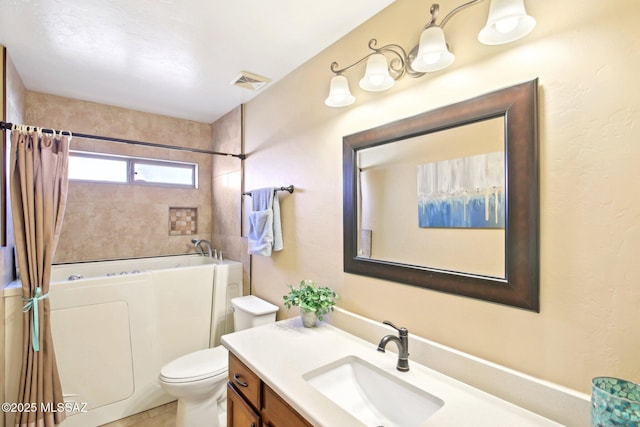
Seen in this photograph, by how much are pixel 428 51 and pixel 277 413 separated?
4.83ft

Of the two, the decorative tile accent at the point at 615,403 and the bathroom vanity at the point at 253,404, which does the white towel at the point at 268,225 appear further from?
the decorative tile accent at the point at 615,403

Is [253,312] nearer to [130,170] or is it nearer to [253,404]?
[253,404]

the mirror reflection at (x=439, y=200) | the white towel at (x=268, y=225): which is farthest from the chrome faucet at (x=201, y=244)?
the mirror reflection at (x=439, y=200)

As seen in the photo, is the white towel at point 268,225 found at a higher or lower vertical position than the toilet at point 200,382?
higher

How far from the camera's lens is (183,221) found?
129 inches

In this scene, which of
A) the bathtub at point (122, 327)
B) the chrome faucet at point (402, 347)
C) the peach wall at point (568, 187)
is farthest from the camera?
the bathtub at point (122, 327)

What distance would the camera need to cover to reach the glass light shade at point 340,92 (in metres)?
1.54

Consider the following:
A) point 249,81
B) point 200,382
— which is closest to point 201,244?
point 200,382

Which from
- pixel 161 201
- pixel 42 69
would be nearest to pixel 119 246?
pixel 161 201

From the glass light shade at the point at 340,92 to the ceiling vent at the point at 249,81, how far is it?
2.96ft

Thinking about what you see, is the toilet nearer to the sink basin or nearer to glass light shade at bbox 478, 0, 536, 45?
the sink basin

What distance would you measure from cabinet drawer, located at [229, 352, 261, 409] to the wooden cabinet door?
0.11 ft

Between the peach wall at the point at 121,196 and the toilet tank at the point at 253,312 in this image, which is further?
the peach wall at the point at 121,196

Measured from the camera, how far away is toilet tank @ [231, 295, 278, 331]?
6.86ft
